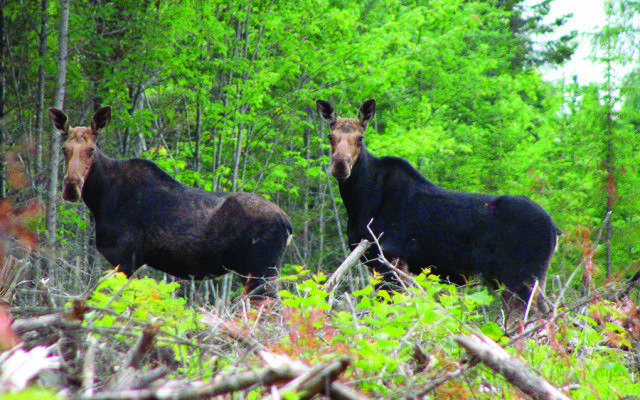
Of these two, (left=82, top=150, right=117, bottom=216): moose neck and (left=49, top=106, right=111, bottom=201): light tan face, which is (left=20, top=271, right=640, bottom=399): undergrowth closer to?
(left=49, top=106, right=111, bottom=201): light tan face

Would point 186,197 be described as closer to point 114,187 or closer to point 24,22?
point 114,187

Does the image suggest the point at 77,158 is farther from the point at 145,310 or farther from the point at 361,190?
the point at 145,310

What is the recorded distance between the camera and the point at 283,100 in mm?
15062

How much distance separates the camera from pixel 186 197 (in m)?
9.15

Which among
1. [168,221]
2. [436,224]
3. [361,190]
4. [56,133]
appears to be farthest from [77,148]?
[436,224]

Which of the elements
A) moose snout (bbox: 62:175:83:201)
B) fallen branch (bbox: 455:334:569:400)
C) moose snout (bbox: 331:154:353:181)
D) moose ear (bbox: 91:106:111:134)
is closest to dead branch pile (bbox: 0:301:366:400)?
fallen branch (bbox: 455:334:569:400)

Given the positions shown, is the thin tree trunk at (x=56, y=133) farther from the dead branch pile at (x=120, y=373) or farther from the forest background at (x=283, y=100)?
the dead branch pile at (x=120, y=373)

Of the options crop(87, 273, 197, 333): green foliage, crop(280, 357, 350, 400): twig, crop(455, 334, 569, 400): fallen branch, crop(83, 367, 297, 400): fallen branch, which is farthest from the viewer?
crop(87, 273, 197, 333): green foliage

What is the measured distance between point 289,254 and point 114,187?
1366 centimetres

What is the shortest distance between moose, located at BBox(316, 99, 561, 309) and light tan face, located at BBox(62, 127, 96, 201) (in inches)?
124

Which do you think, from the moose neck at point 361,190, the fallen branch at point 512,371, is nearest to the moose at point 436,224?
the moose neck at point 361,190

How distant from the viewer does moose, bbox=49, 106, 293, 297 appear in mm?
8672

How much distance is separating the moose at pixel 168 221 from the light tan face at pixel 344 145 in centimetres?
138

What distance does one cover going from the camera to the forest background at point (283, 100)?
11.3 metres
